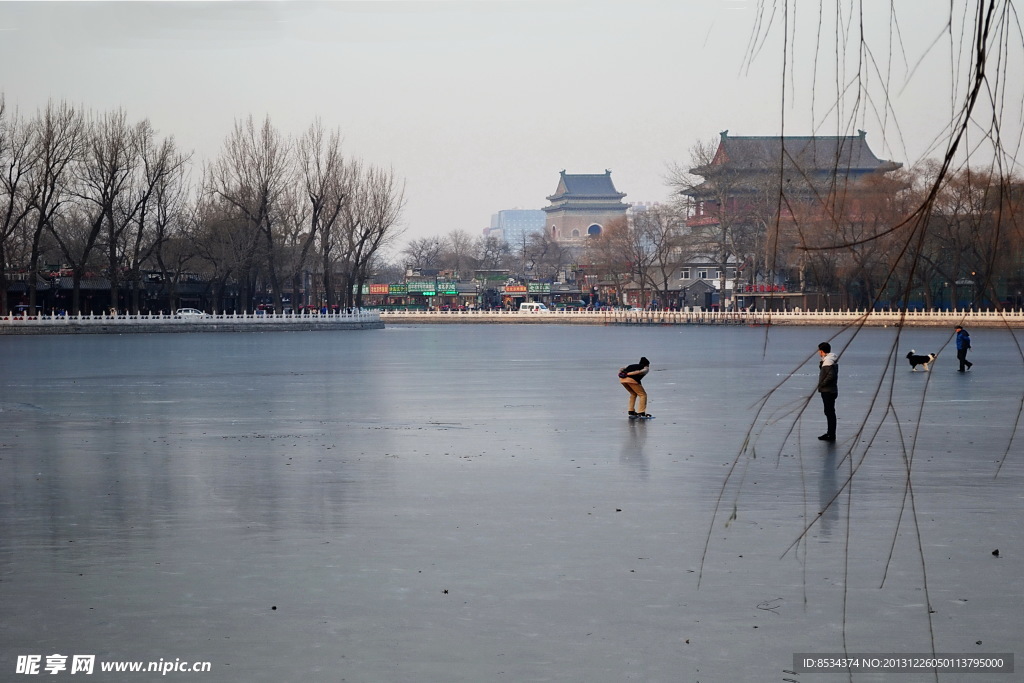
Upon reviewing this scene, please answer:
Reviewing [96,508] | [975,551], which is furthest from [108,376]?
[975,551]

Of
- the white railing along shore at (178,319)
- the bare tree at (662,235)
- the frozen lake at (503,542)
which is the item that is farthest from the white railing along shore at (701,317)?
the frozen lake at (503,542)

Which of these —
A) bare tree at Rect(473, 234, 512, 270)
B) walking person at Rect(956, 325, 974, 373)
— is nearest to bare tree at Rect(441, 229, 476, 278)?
bare tree at Rect(473, 234, 512, 270)

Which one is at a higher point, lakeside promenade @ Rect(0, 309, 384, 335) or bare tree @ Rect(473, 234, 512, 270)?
bare tree @ Rect(473, 234, 512, 270)

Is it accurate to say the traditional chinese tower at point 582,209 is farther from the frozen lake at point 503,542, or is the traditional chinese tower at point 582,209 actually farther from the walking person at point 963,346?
the frozen lake at point 503,542

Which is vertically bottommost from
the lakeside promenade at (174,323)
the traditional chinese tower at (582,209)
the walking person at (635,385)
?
the lakeside promenade at (174,323)

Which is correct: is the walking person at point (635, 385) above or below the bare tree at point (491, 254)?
below

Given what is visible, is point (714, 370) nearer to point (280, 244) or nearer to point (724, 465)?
point (724, 465)

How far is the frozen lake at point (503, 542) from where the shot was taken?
5.78 metres

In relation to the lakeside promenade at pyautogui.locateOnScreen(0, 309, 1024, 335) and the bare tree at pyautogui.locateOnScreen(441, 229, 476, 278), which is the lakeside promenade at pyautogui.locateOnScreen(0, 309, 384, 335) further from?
the bare tree at pyautogui.locateOnScreen(441, 229, 476, 278)

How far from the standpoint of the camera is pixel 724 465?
40.4ft

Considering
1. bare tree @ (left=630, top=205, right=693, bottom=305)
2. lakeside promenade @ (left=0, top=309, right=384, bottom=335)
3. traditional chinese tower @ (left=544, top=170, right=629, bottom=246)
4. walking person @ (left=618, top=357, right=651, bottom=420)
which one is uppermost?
traditional chinese tower @ (left=544, top=170, right=629, bottom=246)

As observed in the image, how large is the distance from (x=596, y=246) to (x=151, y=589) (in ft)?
323

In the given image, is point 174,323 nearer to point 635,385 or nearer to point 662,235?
point 662,235

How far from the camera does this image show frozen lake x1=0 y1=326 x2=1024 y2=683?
227 inches
